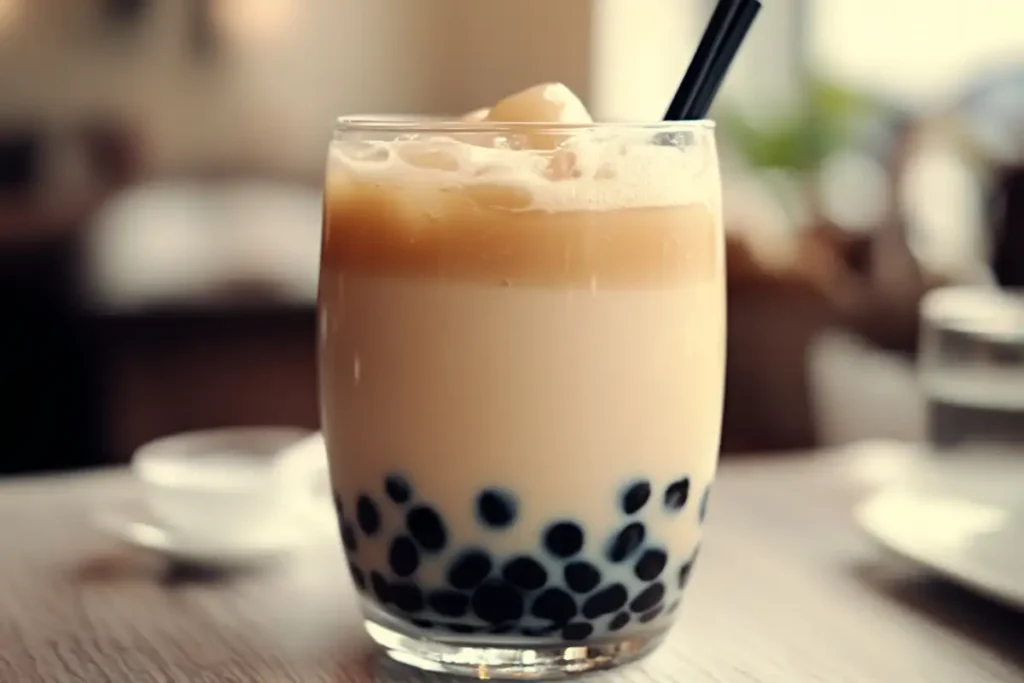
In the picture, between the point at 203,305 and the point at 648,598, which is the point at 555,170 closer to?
the point at 648,598

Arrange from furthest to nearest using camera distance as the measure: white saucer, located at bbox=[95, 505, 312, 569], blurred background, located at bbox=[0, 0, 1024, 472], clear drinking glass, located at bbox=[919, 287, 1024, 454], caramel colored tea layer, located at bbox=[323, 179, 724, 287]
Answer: blurred background, located at bbox=[0, 0, 1024, 472]
clear drinking glass, located at bbox=[919, 287, 1024, 454]
white saucer, located at bbox=[95, 505, 312, 569]
caramel colored tea layer, located at bbox=[323, 179, 724, 287]

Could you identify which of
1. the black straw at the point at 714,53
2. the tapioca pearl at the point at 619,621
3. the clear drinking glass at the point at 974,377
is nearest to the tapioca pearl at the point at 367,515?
the tapioca pearl at the point at 619,621

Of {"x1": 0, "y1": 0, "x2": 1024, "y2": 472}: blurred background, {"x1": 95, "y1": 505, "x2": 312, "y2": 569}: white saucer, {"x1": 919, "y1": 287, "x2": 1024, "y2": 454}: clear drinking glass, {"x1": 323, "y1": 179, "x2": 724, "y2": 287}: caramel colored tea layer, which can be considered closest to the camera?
{"x1": 323, "y1": 179, "x2": 724, "y2": 287}: caramel colored tea layer

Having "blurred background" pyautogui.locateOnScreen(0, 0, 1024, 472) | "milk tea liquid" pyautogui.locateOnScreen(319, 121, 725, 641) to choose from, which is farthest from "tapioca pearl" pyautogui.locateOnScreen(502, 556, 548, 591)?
"blurred background" pyautogui.locateOnScreen(0, 0, 1024, 472)

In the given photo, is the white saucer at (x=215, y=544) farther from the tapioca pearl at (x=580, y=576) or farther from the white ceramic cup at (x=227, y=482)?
the tapioca pearl at (x=580, y=576)

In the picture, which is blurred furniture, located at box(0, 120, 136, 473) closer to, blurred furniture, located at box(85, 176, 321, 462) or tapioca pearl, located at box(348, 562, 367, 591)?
blurred furniture, located at box(85, 176, 321, 462)

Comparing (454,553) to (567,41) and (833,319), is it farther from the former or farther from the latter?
(567,41)
